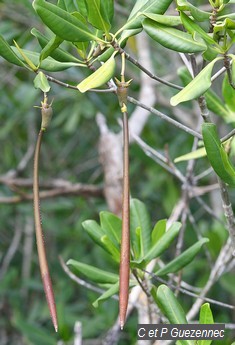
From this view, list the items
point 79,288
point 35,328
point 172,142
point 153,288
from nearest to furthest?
point 153,288
point 35,328
point 172,142
point 79,288

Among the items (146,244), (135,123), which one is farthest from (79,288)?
(146,244)

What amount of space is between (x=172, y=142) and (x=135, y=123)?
1.71 ft

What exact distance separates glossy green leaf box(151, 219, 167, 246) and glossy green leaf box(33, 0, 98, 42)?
0.33 meters

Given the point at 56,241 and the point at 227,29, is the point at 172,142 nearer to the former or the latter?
the point at 56,241

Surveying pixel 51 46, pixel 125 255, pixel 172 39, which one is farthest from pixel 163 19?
pixel 125 255

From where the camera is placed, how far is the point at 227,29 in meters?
0.67

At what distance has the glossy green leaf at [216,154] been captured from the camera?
2.22 feet

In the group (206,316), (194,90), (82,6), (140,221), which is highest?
(82,6)

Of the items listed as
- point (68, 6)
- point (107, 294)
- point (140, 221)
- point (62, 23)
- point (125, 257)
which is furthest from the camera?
point (140, 221)

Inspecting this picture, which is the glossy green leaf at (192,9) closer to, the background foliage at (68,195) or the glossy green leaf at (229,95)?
the glossy green leaf at (229,95)

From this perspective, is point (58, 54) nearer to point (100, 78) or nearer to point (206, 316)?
point (100, 78)

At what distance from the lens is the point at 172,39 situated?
681 millimetres

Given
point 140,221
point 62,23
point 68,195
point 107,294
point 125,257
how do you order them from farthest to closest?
1. point 68,195
2. point 140,221
3. point 107,294
4. point 62,23
5. point 125,257

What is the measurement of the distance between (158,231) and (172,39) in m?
0.34
